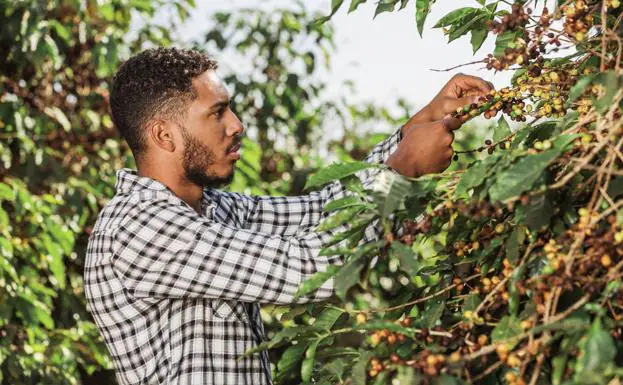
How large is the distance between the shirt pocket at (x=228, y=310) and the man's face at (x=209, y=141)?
28 cm

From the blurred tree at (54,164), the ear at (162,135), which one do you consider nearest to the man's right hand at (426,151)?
the ear at (162,135)

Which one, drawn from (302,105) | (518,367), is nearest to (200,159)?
(518,367)

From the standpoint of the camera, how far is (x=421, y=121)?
5.82 feet

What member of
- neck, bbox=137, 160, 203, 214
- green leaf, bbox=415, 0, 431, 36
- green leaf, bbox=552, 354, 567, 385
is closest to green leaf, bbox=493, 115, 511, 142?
green leaf, bbox=415, 0, 431, 36

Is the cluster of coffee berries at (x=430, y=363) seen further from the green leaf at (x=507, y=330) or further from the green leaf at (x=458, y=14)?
the green leaf at (x=458, y=14)

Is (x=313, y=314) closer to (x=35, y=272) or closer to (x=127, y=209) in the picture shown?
(x=127, y=209)

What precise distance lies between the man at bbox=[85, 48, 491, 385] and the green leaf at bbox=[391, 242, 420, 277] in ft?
0.78

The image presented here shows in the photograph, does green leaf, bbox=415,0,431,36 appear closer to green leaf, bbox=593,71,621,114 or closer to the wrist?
the wrist

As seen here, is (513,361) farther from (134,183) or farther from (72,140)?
(72,140)

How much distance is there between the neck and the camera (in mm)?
1912

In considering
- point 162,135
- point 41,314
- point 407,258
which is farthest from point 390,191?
point 41,314

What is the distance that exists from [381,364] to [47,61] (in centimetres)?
309

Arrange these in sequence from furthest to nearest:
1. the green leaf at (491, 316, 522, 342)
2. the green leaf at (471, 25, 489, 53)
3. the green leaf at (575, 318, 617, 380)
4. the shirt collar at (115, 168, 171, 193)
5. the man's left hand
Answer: the shirt collar at (115, 168, 171, 193)
the man's left hand
the green leaf at (471, 25, 489, 53)
the green leaf at (491, 316, 522, 342)
the green leaf at (575, 318, 617, 380)

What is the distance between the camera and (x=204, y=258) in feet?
5.23
